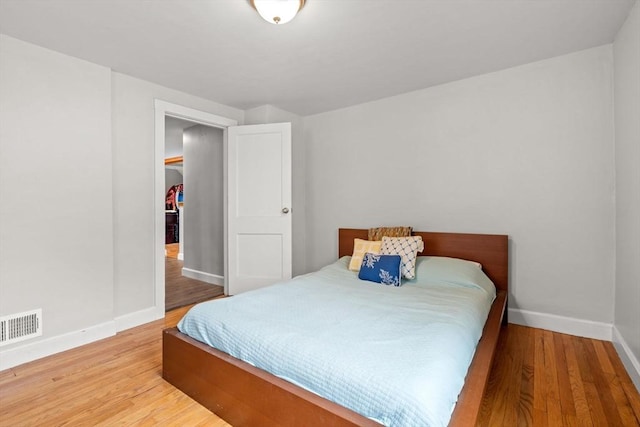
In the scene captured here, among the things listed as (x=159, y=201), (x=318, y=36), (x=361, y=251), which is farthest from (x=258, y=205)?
(x=318, y=36)

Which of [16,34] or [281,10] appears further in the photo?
[16,34]

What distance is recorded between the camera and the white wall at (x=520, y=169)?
2359 millimetres

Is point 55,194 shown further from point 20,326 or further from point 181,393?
point 181,393

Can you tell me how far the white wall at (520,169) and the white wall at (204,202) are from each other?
81.2 inches

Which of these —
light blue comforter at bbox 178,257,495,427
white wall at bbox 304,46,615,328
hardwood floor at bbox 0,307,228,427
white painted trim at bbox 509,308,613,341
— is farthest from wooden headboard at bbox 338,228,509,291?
hardwood floor at bbox 0,307,228,427

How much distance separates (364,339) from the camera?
1.38 metres

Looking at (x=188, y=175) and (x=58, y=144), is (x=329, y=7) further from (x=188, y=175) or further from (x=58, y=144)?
(x=188, y=175)

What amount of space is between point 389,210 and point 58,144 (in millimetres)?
3045

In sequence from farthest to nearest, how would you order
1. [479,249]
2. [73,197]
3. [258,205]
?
[258,205]
[479,249]
[73,197]

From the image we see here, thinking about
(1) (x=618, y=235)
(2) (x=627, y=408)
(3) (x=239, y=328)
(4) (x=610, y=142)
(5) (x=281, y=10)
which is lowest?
(2) (x=627, y=408)

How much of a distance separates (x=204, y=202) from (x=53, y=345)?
254 centimetres

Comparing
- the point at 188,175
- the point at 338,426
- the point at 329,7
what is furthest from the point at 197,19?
the point at 188,175

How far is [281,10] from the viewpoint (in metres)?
1.74

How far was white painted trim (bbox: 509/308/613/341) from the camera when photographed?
235 cm
